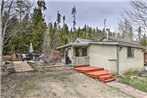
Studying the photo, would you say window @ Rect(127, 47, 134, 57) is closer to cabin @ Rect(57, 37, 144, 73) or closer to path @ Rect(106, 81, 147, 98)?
cabin @ Rect(57, 37, 144, 73)

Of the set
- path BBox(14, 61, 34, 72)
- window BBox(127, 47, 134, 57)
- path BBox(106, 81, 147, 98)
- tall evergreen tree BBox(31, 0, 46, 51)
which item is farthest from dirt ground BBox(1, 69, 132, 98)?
tall evergreen tree BBox(31, 0, 46, 51)

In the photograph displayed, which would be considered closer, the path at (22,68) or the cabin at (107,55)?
the path at (22,68)

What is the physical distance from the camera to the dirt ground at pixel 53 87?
11.4 m

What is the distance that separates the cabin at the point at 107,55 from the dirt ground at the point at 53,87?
4.56 m

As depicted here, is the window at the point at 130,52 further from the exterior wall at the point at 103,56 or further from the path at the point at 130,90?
the path at the point at 130,90

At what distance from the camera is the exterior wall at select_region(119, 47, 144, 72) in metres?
19.9

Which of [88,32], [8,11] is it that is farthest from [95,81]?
[88,32]

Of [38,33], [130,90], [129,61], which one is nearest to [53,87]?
[130,90]

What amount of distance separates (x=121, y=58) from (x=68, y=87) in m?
8.44

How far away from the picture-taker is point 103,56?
20.0 metres

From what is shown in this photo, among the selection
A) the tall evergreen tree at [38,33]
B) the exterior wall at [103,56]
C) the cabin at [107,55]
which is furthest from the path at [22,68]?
the tall evergreen tree at [38,33]

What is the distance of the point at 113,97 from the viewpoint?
39.6ft

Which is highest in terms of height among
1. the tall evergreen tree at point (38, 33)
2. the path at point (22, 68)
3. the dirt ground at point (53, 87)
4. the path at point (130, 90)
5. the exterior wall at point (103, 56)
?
the tall evergreen tree at point (38, 33)

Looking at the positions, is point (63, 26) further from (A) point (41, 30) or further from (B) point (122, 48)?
(B) point (122, 48)
